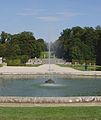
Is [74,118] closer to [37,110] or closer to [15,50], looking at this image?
[37,110]

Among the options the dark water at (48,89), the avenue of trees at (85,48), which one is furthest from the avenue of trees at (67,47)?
the dark water at (48,89)

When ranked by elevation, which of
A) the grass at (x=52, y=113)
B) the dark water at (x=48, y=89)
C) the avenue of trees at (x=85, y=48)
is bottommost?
the dark water at (x=48, y=89)

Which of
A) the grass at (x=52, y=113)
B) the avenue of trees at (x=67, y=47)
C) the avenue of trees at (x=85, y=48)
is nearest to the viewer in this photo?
the grass at (x=52, y=113)

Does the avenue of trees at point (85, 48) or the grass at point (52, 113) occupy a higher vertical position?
the avenue of trees at point (85, 48)

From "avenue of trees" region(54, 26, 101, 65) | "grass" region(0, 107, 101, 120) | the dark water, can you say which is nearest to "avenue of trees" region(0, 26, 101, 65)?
"avenue of trees" region(54, 26, 101, 65)

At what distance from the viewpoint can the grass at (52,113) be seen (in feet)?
29.3

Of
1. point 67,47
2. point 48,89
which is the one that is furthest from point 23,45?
point 48,89

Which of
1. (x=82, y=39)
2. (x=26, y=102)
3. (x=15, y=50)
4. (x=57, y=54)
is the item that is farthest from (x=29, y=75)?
(x=57, y=54)

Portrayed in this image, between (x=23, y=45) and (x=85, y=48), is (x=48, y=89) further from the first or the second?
(x=23, y=45)

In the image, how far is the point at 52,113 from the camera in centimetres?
953

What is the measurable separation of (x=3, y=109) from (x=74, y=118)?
2161 millimetres

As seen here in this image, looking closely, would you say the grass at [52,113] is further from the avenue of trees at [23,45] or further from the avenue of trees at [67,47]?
the avenue of trees at [23,45]

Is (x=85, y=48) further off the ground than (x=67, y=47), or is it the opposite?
(x=67, y=47)

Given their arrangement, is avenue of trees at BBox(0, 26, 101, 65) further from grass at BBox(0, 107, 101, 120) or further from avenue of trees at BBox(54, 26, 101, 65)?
grass at BBox(0, 107, 101, 120)
